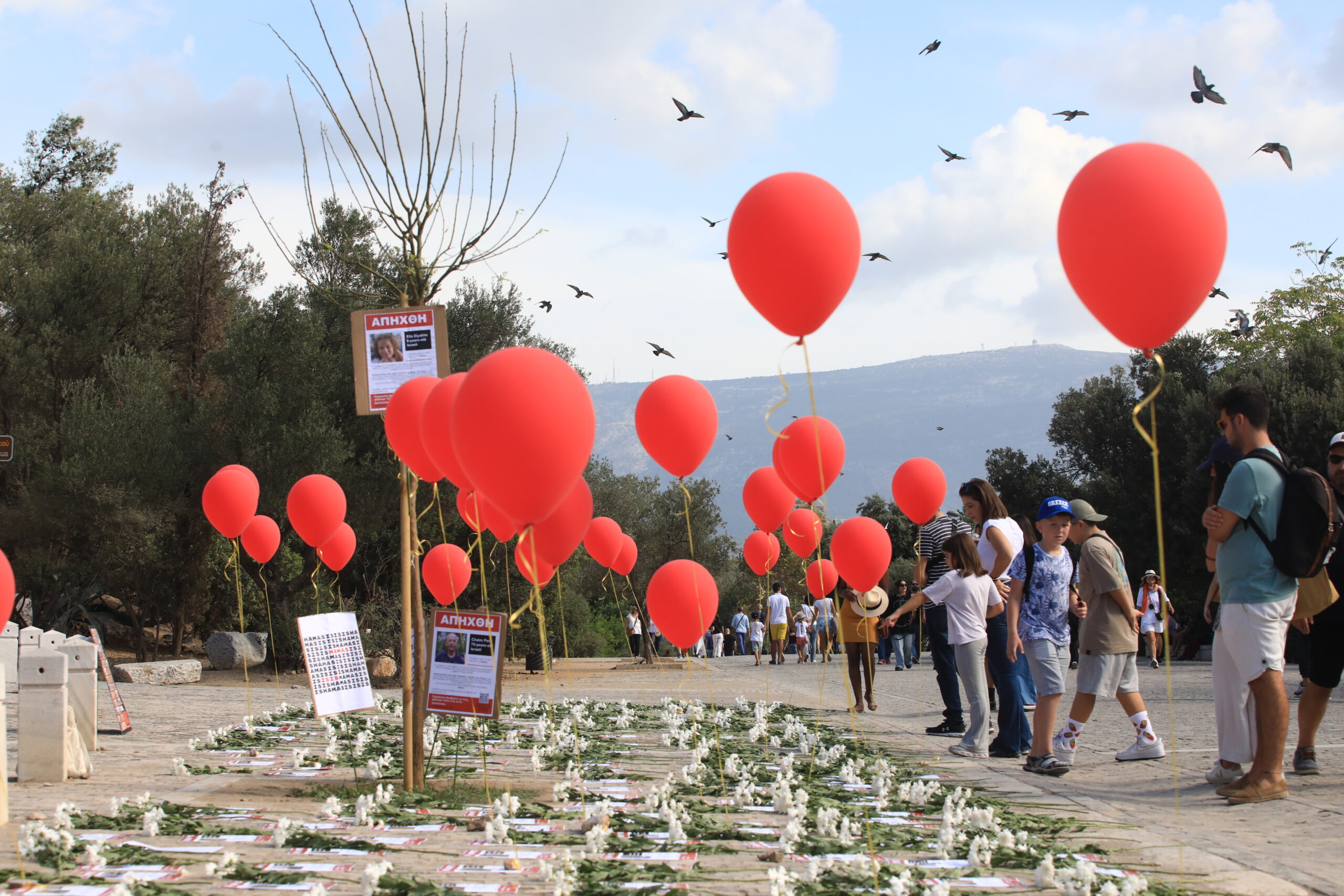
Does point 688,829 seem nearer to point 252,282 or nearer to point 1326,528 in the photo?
point 1326,528

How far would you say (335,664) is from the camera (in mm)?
6984

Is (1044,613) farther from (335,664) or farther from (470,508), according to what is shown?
(335,664)

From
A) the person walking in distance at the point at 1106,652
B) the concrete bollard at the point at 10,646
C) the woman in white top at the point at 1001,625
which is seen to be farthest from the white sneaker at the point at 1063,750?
the concrete bollard at the point at 10,646

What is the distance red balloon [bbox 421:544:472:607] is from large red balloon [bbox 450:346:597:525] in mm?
4747

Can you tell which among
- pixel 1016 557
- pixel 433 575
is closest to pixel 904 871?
pixel 1016 557

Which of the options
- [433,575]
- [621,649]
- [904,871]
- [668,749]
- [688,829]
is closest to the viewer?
[904,871]

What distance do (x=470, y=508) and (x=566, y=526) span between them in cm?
143

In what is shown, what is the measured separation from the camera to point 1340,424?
83.2 ft

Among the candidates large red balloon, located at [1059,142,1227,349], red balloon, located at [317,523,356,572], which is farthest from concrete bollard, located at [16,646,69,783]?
large red balloon, located at [1059,142,1227,349]

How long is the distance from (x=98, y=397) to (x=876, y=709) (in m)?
16.5

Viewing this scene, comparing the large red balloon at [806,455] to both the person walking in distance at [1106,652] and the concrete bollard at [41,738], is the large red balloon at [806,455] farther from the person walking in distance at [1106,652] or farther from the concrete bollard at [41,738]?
the concrete bollard at [41,738]

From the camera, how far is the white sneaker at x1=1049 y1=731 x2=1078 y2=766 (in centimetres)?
653

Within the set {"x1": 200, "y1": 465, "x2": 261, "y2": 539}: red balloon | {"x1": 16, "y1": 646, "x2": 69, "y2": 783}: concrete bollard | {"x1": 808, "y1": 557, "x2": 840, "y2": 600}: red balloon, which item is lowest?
{"x1": 16, "y1": 646, "x2": 69, "y2": 783}: concrete bollard

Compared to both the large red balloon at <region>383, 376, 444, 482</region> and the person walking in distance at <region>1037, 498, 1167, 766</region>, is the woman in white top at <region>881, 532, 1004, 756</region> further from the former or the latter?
the large red balloon at <region>383, 376, 444, 482</region>
